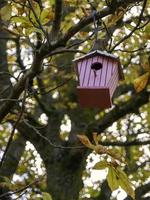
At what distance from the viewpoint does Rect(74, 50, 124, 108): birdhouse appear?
2.16m

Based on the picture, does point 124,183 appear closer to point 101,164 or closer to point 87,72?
point 101,164

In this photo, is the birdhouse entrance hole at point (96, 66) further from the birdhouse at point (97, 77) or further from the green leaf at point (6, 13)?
the green leaf at point (6, 13)

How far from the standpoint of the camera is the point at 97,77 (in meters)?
2.23

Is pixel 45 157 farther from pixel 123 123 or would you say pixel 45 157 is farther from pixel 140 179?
pixel 123 123

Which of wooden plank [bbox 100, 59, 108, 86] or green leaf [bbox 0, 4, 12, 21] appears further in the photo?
green leaf [bbox 0, 4, 12, 21]

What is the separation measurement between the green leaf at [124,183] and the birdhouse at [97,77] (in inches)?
14.8

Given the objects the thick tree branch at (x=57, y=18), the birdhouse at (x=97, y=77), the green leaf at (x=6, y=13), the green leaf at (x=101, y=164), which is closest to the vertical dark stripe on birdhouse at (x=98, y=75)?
the birdhouse at (x=97, y=77)

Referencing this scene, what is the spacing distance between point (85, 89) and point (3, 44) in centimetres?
241

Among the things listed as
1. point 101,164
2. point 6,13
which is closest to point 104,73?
point 101,164

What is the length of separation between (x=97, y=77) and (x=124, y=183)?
57 cm

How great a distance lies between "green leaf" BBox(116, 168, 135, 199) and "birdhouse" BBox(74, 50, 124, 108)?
1.23 feet

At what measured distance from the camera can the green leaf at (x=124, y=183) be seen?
195cm

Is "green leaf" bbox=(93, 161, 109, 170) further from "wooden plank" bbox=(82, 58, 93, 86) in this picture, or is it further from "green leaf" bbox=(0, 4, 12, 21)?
"green leaf" bbox=(0, 4, 12, 21)

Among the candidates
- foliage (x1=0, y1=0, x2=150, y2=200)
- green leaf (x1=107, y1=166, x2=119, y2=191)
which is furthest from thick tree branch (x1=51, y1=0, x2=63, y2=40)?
green leaf (x1=107, y1=166, x2=119, y2=191)
